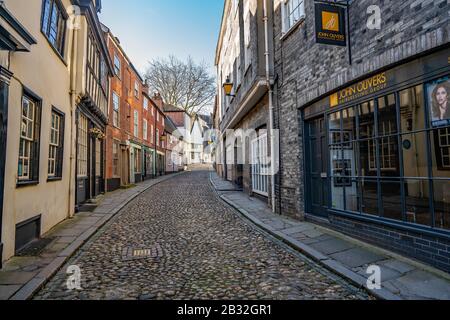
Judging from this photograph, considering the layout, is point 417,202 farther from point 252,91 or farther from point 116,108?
point 116,108

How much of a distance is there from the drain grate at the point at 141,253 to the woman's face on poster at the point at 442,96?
15.8 ft

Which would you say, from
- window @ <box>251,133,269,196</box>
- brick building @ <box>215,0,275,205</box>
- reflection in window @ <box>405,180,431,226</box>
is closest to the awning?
brick building @ <box>215,0,275,205</box>

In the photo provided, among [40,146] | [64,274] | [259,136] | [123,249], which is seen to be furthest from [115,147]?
[64,274]

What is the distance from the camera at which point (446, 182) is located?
3.95m

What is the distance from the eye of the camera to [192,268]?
14.3 ft

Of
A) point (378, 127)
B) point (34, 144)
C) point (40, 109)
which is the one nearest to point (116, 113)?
point (40, 109)

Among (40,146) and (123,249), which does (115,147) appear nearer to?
(40,146)

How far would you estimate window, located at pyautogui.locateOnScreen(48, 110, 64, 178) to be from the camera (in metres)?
7.02

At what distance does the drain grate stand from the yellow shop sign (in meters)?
4.54

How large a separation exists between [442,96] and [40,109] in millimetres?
6880

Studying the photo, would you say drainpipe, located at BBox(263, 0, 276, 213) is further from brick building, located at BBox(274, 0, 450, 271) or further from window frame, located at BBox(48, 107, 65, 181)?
window frame, located at BBox(48, 107, 65, 181)

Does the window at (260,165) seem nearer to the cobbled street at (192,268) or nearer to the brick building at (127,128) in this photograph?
the cobbled street at (192,268)

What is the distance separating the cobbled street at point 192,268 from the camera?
11.6 ft

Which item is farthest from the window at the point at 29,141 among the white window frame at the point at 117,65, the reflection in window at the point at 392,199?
the white window frame at the point at 117,65
